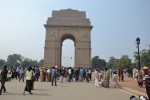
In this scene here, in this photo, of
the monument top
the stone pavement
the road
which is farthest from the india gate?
the road

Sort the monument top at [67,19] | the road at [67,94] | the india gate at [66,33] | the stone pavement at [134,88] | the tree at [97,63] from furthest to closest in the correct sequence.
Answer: the tree at [97,63] < the monument top at [67,19] < the india gate at [66,33] < the stone pavement at [134,88] < the road at [67,94]

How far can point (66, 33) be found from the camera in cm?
4819

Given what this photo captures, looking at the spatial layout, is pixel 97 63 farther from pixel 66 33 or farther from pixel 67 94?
pixel 67 94

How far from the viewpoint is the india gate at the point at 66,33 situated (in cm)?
4759

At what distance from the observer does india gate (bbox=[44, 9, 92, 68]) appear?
4759 centimetres

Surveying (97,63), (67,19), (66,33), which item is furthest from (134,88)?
(97,63)

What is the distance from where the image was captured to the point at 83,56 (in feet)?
156

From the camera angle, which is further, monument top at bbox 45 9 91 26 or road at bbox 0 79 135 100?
monument top at bbox 45 9 91 26

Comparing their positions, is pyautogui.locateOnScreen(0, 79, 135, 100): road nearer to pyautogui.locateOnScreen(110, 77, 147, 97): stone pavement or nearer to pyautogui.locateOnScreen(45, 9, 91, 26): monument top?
pyautogui.locateOnScreen(110, 77, 147, 97): stone pavement

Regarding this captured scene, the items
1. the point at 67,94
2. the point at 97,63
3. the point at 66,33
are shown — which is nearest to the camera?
the point at 67,94

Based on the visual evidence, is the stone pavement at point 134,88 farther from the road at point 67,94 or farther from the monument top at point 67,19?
the monument top at point 67,19

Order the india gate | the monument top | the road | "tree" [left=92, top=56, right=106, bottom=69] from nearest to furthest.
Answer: the road
the india gate
the monument top
"tree" [left=92, top=56, right=106, bottom=69]

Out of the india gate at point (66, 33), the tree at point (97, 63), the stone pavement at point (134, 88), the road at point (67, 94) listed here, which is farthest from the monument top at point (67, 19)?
the tree at point (97, 63)

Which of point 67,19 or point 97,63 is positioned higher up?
point 67,19
